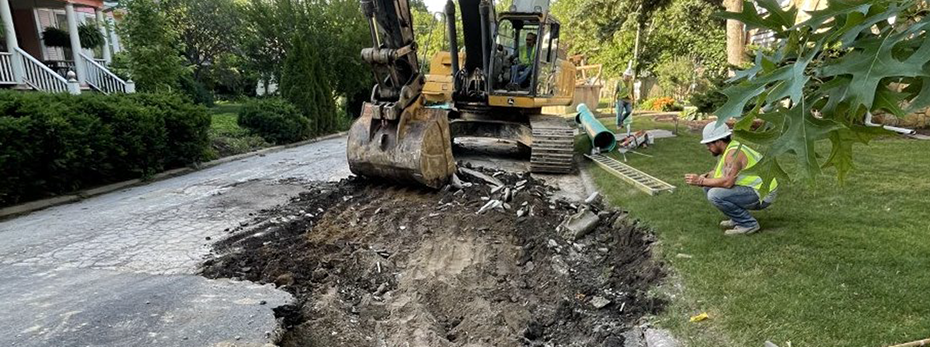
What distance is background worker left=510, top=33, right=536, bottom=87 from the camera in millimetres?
9289

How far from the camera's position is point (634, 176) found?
7039 millimetres

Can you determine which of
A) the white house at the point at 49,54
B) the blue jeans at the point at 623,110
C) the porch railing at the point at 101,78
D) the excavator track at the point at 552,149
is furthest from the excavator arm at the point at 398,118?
the porch railing at the point at 101,78

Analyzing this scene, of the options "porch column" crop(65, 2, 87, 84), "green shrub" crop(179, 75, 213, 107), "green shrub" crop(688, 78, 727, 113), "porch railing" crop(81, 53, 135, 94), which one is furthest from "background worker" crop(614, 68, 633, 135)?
"green shrub" crop(179, 75, 213, 107)

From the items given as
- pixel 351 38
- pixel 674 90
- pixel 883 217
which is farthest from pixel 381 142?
pixel 674 90

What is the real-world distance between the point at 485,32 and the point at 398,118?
3.08 m

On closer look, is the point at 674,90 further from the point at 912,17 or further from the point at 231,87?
the point at 231,87

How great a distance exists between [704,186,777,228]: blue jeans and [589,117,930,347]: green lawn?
17 cm

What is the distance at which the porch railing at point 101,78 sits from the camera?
1460cm

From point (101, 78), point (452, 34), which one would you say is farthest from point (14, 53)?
point (452, 34)

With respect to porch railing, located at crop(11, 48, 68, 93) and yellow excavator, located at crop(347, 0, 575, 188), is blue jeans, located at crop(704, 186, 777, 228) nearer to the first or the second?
yellow excavator, located at crop(347, 0, 575, 188)

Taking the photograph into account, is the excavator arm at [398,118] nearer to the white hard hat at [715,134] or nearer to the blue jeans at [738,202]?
the white hard hat at [715,134]

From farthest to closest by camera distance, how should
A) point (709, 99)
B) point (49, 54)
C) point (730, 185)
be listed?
1. point (49, 54)
2. point (709, 99)
3. point (730, 185)

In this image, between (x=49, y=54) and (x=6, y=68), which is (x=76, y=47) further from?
(x=49, y=54)

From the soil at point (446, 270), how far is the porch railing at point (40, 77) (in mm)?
10477
